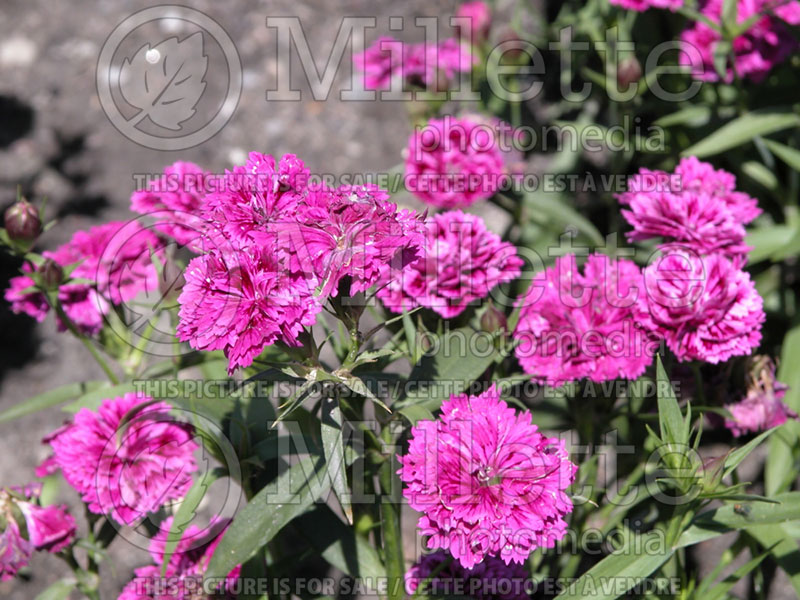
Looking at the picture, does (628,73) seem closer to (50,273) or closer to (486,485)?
(486,485)

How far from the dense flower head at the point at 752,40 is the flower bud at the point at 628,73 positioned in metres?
0.21

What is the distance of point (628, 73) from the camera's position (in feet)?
6.35

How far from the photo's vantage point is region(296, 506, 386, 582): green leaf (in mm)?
1394

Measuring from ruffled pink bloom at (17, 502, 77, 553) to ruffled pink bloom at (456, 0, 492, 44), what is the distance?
69.2 inches

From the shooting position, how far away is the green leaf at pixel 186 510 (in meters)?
1.30

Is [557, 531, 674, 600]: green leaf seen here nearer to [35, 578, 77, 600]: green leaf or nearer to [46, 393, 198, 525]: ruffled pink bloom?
[46, 393, 198, 525]: ruffled pink bloom

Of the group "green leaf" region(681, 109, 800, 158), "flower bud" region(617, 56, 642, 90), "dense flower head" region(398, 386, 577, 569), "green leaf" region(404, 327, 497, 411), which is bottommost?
"dense flower head" region(398, 386, 577, 569)

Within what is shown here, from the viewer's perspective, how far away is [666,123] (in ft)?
6.73

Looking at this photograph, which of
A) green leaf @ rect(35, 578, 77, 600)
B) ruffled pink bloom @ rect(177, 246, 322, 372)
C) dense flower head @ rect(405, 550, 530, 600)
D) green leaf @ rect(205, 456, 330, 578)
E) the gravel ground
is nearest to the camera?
ruffled pink bloom @ rect(177, 246, 322, 372)

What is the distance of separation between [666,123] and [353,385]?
4.55ft

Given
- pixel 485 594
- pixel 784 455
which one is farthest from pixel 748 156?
pixel 485 594

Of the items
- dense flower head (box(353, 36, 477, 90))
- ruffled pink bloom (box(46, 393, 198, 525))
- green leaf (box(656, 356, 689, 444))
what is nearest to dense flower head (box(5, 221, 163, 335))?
ruffled pink bloom (box(46, 393, 198, 525))

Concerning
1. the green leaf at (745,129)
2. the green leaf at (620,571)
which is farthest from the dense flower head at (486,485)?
the green leaf at (745,129)

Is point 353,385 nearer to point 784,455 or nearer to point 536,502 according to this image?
point 536,502
